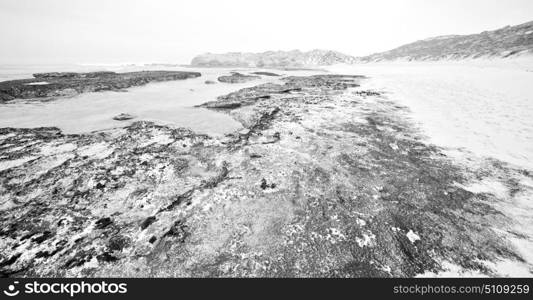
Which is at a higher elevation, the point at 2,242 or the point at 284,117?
the point at 284,117

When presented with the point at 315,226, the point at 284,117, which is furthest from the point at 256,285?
the point at 284,117

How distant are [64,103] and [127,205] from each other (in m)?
10.7

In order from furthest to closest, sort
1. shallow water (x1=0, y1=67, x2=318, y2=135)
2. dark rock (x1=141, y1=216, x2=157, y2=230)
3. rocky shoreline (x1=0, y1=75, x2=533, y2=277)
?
shallow water (x1=0, y1=67, x2=318, y2=135), dark rock (x1=141, y1=216, x2=157, y2=230), rocky shoreline (x1=0, y1=75, x2=533, y2=277)

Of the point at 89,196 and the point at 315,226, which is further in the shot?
the point at 89,196

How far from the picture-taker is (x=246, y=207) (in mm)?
3627

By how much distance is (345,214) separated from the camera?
139 inches

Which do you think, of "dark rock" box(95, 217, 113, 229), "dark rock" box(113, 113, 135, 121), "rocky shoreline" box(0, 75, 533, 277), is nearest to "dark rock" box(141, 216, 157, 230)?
"rocky shoreline" box(0, 75, 533, 277)

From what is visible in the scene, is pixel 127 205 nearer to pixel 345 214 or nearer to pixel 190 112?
pixel 345 214

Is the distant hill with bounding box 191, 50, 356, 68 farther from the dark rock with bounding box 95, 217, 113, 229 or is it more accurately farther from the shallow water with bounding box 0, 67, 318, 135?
the dark rock with bounding box 95, 217, 113, 229

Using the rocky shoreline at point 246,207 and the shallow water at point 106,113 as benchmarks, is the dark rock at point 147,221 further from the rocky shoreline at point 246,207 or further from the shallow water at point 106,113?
the shallow water at point 106,113

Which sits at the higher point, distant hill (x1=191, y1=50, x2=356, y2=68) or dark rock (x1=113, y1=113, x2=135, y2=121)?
distant hill (x1=191, y1=50, x2=356, y2=68)

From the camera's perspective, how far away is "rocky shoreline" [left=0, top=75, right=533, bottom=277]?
9.03 feet

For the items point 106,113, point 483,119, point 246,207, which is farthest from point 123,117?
point 483,119

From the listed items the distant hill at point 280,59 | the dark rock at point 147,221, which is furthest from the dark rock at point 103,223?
the distant hill at point 280,59
